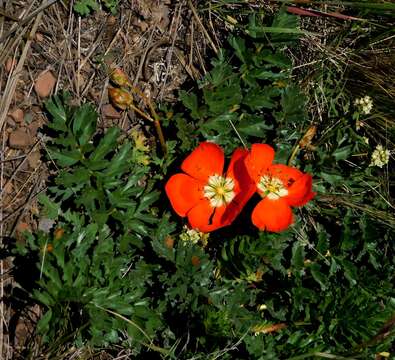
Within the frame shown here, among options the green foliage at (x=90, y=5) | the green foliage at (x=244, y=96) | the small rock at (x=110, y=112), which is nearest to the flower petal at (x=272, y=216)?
the green foliage at (x=244, y=96)

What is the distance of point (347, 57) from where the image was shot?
340 cm

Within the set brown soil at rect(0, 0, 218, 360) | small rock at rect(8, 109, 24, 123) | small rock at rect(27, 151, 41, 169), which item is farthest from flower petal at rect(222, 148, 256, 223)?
small rock at rect(8, 109, 24, 123)

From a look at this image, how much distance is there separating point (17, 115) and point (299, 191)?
52.9 inches

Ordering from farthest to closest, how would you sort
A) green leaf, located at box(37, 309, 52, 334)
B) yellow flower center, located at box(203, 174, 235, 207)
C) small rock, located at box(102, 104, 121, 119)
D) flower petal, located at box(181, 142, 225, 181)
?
small rock, located at box(102, 104, 121, 119) < yellow flower center, located at box(203, 174, 235, 207) < flower petal, located at box(181, 142, 225, 181) < green leaf, located at box(37, 309, 52, 334)

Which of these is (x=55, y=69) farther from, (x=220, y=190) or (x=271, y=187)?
(x=271, y=187)

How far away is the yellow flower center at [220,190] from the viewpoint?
2.97 m

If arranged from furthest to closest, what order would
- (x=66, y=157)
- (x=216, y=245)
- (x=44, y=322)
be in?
(x=216, y=245)
(x=66, y=157)
(x=44, y=322)

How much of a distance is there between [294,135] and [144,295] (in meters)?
1.07

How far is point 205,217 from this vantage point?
9.61 feet

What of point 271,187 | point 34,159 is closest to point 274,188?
point 271,187

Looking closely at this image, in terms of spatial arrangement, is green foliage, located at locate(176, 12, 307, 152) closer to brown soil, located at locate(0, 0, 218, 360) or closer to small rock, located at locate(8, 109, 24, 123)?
brown soil, located at locate(0, 0, 218, 360)

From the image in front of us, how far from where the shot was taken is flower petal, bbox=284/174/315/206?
2.86m

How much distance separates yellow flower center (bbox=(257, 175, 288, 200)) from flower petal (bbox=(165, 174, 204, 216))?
0.28m

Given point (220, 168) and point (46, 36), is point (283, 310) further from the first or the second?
point (46, 36)
